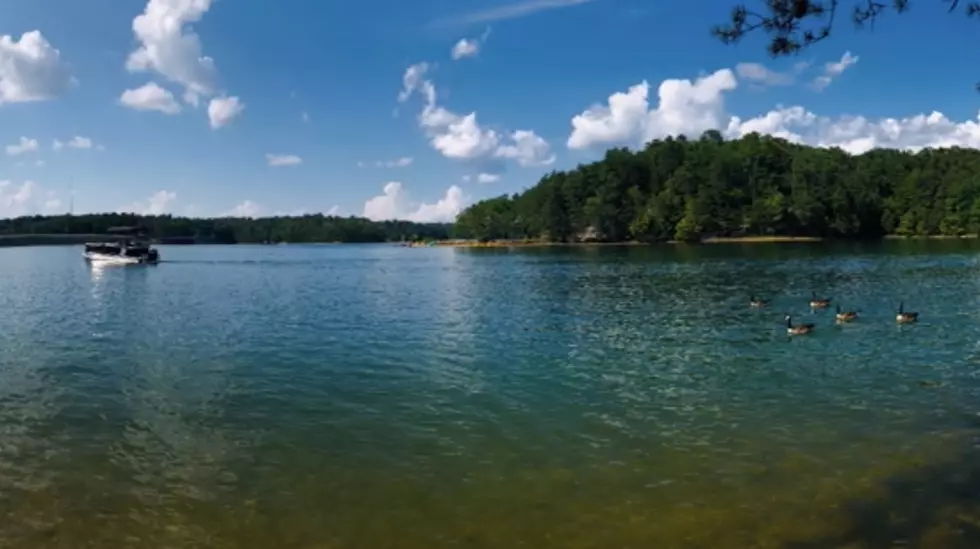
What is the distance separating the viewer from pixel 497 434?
17.1 meters

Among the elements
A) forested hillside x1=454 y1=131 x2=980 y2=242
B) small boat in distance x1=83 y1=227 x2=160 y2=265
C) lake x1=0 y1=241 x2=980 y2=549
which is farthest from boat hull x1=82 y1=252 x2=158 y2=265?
forested hillside x1=454 y1=131 x2=980 y2=242

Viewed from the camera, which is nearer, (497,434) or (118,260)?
(497,434)

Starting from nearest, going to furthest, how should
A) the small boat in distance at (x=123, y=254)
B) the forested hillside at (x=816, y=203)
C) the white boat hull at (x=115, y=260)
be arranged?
the white boat hull at (x=115, y=260) → the small boat in distance at (x=123, y=254) → the forested hillside at (x=816, y=203)

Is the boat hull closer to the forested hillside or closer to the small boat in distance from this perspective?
the small boat in distance

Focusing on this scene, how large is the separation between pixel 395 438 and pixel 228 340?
19.1 metres

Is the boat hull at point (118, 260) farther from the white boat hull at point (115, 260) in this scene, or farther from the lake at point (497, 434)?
the lake at point (497, 434)

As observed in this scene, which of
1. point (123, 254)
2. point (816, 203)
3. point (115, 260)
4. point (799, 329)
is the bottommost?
point (115, 260)

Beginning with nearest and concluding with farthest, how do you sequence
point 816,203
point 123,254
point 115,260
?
point 115,260, point 123,254, point 816,203

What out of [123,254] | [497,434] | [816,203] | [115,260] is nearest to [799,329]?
[497,434]

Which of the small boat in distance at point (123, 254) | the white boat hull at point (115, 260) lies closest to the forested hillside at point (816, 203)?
the small boat in distance at point (123, 254)

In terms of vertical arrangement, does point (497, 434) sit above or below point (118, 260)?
below

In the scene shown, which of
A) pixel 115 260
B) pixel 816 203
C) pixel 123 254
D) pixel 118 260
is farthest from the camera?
pixel 816 203

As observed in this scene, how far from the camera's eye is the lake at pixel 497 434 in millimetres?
11875

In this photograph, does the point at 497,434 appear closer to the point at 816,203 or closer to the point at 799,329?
the point at 799,329
